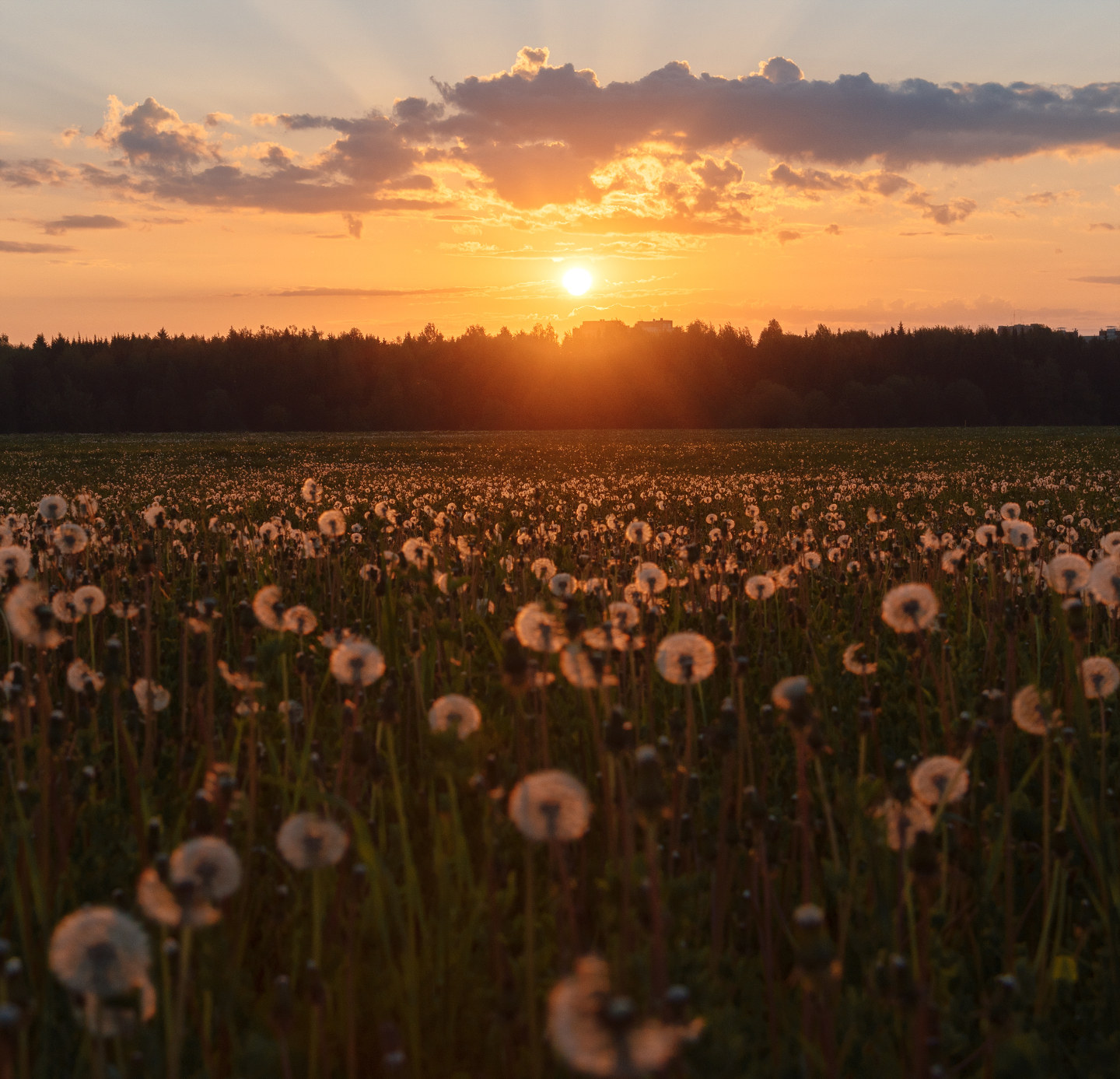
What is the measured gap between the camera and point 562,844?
1.97 metres

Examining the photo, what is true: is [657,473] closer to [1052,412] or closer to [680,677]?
[680,677]

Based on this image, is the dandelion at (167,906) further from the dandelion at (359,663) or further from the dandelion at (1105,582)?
the dandelion at (1105,582)

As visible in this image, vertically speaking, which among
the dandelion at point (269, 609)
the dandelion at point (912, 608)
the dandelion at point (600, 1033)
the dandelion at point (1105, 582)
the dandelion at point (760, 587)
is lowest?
the dandelion at point (760, 587)

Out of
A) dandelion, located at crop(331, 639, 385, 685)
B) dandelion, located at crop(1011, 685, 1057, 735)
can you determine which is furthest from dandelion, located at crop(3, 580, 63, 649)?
dandelion, located at crop(1011, 685, 1057, 735)

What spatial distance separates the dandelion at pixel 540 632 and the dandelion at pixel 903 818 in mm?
846

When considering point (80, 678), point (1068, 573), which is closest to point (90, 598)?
point (80, 678)

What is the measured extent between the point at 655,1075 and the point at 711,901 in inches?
34.6

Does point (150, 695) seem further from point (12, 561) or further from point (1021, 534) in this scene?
point (1021, 534)

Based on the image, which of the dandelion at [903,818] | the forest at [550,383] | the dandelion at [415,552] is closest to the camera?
the dandelion at [903,818]

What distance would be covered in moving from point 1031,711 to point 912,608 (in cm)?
39

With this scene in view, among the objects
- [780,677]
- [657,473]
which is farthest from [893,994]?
[657,473]

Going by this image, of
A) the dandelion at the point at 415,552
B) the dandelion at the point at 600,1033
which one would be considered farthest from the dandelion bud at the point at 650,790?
the dandelion at the point at 415,552

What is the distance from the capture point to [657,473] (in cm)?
2025

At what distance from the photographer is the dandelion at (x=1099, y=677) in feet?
8.43
